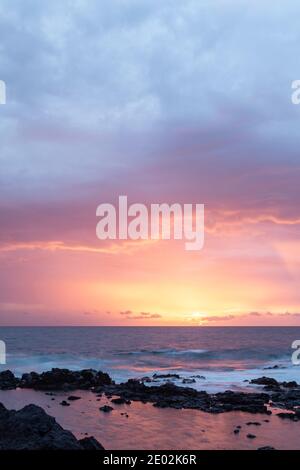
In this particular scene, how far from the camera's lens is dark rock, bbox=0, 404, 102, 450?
16112mm

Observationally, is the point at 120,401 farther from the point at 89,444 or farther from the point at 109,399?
the point at 89,444

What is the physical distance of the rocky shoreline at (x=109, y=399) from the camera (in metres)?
17.1

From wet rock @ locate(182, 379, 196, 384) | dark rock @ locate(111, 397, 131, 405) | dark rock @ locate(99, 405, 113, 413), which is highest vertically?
dark rock @ locate(99, 405, 113, 413)

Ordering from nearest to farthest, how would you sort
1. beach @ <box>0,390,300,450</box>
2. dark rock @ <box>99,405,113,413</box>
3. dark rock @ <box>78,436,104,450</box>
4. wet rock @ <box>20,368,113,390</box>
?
dark rock @ <box>78,436,104,450</box>
beach @ <box>0,390,300,450</box>
dark rock @ <box>99,405,113,413</box>
wet rock @ <box>20,368,113,390</box>

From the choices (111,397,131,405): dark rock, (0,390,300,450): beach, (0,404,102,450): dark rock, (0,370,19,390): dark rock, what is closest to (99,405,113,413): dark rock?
(0,390,300,450): beach

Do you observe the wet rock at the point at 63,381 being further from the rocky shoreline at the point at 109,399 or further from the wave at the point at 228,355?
the wave at the point at 228,355

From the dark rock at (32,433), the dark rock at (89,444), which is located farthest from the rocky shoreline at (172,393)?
the dark rock at (32,433)

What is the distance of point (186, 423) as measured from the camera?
27953 millimetres

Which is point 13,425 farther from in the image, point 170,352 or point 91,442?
point 170,352

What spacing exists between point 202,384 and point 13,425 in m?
30.5

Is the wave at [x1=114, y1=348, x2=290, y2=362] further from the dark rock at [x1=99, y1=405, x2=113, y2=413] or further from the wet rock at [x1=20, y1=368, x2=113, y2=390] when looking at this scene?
the dark rock at [x1=99, y1=405, x2=113, y2=413]

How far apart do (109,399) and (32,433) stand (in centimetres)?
2064

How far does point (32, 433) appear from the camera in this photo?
56.4ft

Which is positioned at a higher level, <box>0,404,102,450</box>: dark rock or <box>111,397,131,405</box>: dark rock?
<box>0,404,102,450</box>: dark rock
